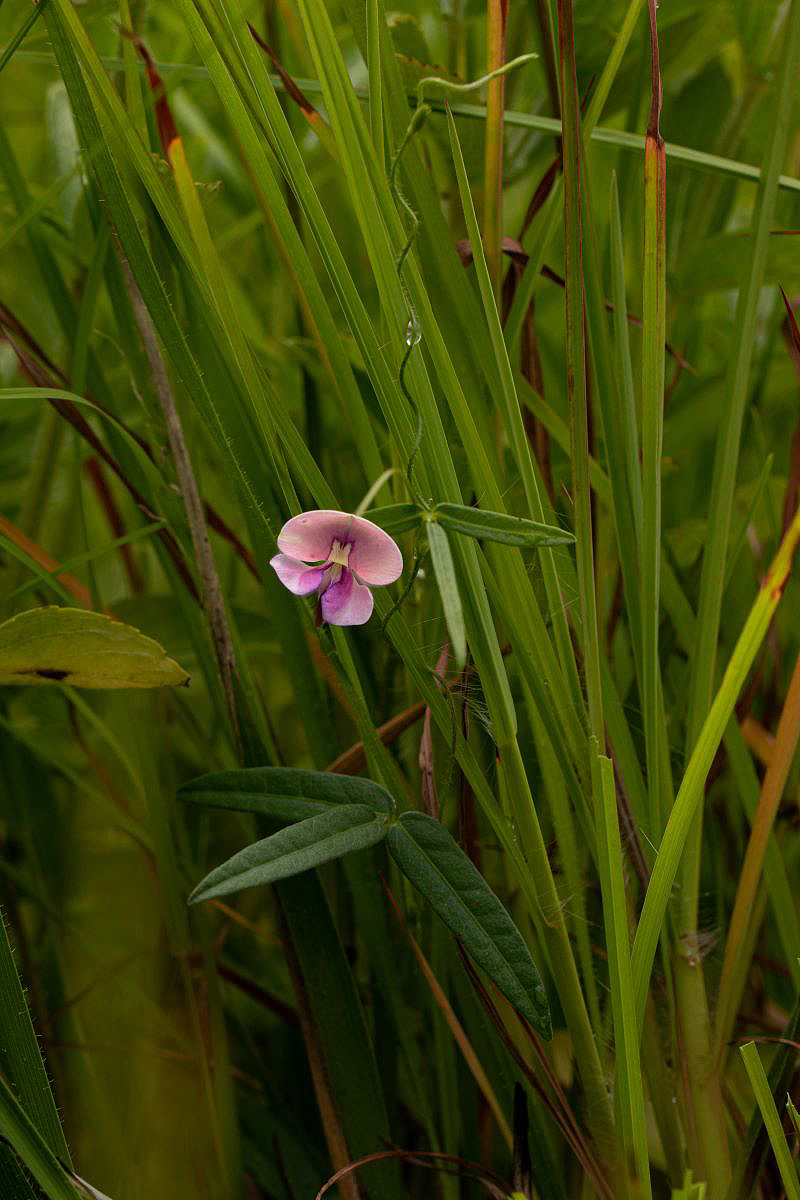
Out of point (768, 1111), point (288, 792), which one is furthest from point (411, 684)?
point (768, 1111)

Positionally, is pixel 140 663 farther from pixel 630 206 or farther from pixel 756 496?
pixel 630 206

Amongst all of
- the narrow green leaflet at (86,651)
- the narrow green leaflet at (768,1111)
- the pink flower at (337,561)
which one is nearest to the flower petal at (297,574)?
the pink flower at (337,561)

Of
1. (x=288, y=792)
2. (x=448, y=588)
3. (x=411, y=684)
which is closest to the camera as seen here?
(x=448, y=588)

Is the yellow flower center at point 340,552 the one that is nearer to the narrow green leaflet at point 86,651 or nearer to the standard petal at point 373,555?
the standard petal at point 373,555

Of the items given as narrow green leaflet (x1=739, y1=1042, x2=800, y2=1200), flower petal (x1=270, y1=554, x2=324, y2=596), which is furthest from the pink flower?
narrow green leaflet (x1=739, y1=1042, x2=800, y2=1200)

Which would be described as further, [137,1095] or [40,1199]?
[137,1095]

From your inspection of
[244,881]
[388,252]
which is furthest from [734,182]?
[244,881]

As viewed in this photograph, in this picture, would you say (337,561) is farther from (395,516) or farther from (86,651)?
(86,651)
